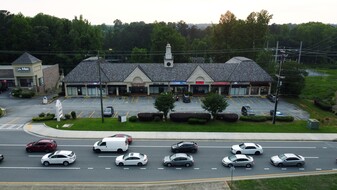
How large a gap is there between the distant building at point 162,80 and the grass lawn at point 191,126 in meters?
20.6

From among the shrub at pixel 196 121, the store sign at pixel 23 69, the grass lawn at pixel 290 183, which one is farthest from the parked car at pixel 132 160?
the store sign at pixel 23 69

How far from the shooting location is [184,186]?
26.4 meters

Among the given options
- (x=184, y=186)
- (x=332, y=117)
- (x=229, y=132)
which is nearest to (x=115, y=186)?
(x=184, y=186)

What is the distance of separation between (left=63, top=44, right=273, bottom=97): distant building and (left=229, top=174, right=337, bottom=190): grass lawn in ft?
132

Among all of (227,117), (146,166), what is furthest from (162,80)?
(146,166)

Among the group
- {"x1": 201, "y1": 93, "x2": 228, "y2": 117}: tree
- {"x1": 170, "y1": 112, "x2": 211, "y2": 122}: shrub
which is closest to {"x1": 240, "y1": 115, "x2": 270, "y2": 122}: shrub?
{"x1": 201, "y1": 93, "x2": 228, "y2": 117}: tree

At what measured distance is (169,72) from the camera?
68.3m

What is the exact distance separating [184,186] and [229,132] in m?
17.4

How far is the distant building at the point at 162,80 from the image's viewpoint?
65.8 meters

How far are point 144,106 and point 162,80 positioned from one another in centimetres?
1130

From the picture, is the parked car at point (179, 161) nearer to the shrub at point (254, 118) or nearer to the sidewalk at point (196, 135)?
the sidewalk at point (196, 135)

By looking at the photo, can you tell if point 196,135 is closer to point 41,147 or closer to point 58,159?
point 58,159

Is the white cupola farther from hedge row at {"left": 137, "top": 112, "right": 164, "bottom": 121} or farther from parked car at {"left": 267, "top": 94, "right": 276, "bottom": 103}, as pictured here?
hedge row at {"left": 137, "top": 112, "right": 164, "bottom": 121}

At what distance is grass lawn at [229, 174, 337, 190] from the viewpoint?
84.7 feet
